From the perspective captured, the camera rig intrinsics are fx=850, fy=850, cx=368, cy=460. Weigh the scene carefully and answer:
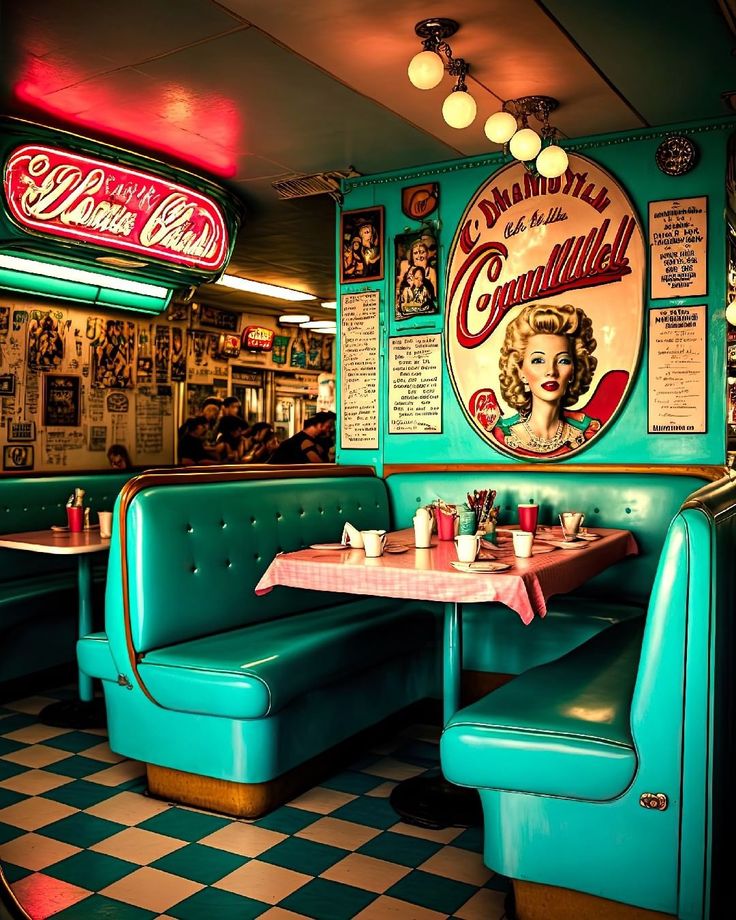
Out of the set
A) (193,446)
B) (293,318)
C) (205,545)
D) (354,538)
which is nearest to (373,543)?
(354,538)

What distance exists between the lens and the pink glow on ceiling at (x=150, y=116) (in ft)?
14.6

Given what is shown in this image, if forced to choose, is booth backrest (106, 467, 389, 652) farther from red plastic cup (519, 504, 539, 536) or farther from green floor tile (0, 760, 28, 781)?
red plastic cup (519, 504, 539, 536)

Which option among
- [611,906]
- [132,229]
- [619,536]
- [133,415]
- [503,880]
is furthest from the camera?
[133,415]

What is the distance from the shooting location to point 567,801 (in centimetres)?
246

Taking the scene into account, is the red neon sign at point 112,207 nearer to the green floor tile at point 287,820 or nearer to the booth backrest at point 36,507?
the booth backrest at point 36,507

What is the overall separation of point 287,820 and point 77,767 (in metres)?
1.17

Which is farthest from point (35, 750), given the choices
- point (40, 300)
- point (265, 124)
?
point (40, 300)

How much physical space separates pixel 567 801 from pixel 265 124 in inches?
156

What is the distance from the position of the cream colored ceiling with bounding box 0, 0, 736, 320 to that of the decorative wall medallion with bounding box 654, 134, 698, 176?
5.1 inches

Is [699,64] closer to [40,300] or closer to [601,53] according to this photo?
[601,53]

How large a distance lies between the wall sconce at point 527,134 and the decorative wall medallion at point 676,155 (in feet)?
2.26

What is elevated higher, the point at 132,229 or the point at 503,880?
the point at 132,229

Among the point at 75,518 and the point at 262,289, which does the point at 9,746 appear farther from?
the point at 262,289

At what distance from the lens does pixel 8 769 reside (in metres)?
3.87
